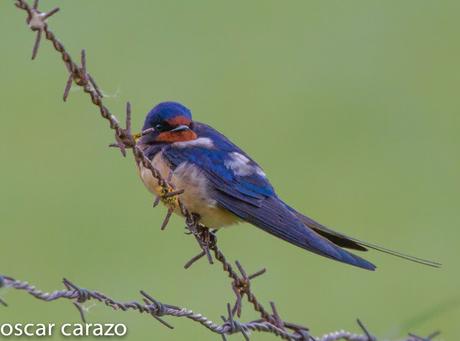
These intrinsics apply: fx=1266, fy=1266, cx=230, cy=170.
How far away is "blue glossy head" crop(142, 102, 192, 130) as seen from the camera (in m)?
3.68

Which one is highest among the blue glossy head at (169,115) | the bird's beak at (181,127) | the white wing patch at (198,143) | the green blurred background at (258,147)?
the blue glossy head at (169,115)

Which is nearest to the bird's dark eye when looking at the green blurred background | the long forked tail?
the long forked tail

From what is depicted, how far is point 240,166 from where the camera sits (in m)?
3.79

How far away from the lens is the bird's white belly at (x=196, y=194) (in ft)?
12.0

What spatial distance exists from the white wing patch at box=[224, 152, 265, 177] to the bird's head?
0.13 m

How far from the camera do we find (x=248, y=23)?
10047 millimetres

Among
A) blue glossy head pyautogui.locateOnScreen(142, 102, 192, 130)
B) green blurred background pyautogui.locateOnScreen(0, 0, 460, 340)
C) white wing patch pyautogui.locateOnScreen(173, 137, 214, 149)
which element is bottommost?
green blurred background pyautogui.locateOnScreen(0, 0, 460, 340)

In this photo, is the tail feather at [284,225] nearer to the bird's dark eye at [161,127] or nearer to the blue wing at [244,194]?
the blue wing at [244,194]

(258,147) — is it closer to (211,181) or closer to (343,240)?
(211,181)

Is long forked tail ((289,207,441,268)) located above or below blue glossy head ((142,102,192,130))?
below

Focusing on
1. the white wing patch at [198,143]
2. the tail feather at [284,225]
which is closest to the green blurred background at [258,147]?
the white wing patch at [198,143]

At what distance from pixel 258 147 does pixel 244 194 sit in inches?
147

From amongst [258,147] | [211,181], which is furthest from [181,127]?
[258,147]

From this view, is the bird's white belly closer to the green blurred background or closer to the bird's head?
the bird's head
